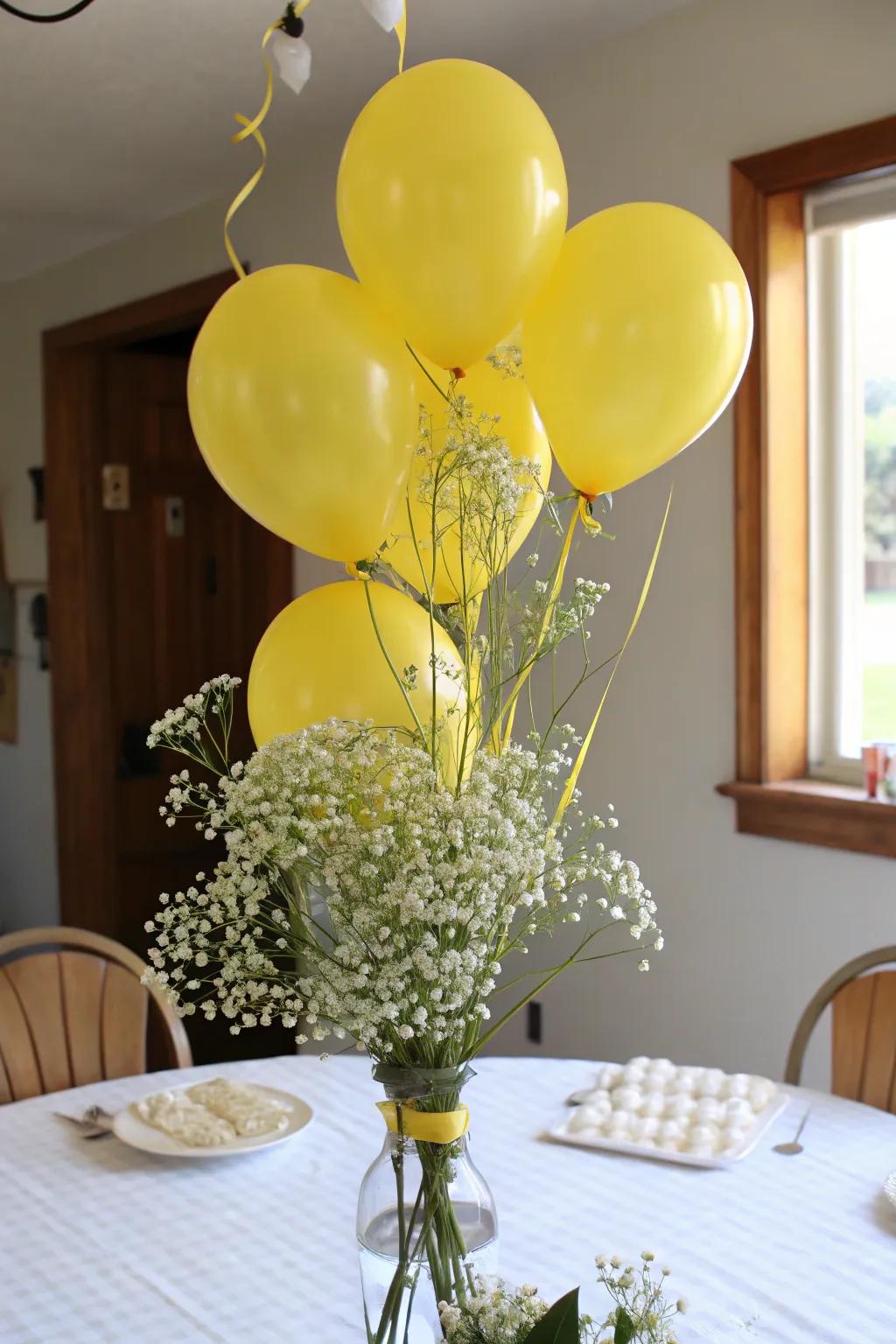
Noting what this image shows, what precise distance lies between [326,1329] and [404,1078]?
39 cm

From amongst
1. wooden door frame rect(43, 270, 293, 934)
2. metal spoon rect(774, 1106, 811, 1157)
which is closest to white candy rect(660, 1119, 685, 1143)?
metal spoon rect(774, 1106, 811, 1157)

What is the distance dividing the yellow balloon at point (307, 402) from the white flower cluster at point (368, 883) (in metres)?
0.26

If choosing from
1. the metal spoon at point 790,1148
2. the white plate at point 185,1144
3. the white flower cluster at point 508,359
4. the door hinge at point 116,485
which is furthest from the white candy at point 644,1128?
the door hinge at point 116,485

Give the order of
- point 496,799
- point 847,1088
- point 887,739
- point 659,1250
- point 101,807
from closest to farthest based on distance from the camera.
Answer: point 496,799 → point 659,1250 → point 847,1088 → point 887,739 → point 101,807

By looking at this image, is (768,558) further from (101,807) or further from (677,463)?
(101,807)

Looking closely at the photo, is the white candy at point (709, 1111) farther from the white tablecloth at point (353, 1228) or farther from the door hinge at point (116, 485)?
the door hinge at point (116, 485)

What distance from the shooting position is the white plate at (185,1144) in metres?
1.56

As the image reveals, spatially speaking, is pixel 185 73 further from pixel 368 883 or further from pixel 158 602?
pixel 368 883

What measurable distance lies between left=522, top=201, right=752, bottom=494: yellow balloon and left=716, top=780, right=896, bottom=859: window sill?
1.33m

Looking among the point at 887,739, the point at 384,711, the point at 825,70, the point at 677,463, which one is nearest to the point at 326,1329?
the point at 384,711

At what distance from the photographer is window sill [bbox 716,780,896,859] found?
7.68 feet

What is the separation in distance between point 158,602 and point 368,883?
4039 mm

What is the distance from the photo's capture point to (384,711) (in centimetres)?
110

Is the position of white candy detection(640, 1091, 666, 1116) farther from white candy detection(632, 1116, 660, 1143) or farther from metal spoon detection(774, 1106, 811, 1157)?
metal spoon detection(774, 1106, 811, 1157)
